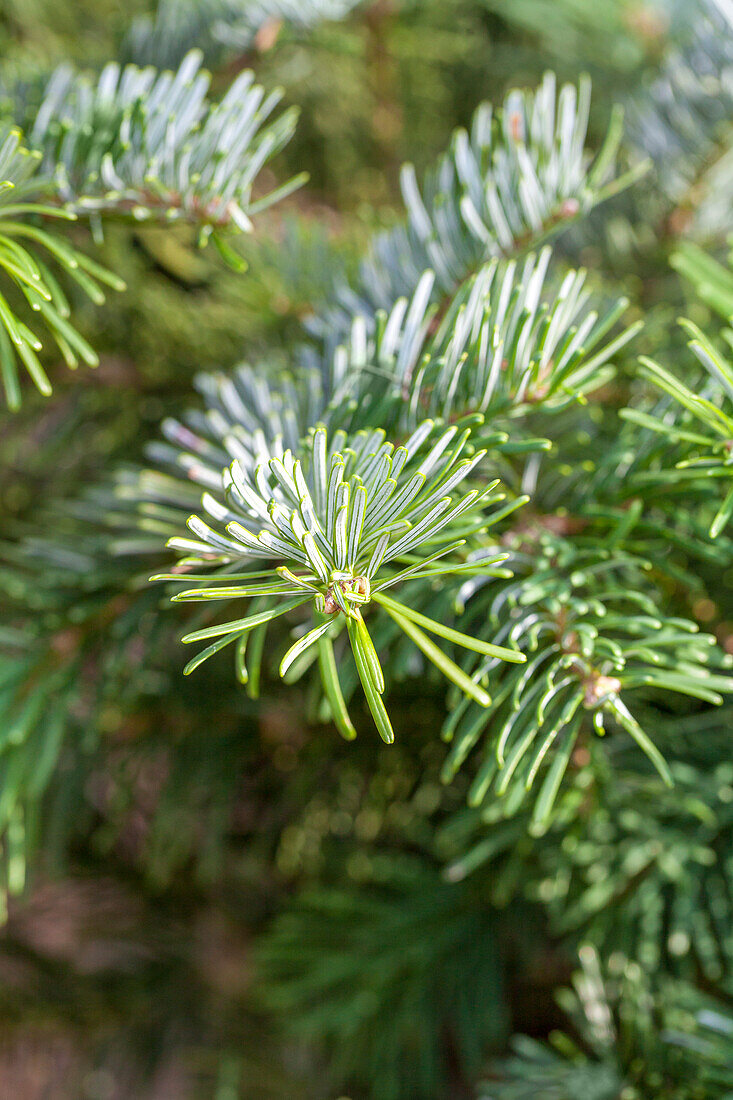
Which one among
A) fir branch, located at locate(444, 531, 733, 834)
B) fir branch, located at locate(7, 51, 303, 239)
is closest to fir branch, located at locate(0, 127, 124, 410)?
fir branch, located at locate(7, 51, 303, 239)

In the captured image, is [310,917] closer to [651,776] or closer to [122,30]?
[651,776]

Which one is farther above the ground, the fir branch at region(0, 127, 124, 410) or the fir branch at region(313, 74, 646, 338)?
the fir branch at region(313, 74, 646, 338)

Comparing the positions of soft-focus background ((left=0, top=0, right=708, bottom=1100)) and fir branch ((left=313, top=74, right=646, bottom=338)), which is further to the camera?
soft-focus background ((left=0, top=0, right=708, bottom=1100))

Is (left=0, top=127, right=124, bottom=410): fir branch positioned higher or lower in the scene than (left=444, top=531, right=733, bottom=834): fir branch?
higher

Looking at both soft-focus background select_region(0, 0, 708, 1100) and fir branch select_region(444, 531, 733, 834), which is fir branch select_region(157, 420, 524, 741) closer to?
fir branch select_region(444, 531, 733, 834)

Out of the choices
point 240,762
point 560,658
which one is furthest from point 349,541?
point 240,762

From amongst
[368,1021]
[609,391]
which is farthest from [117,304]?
[368,1021]

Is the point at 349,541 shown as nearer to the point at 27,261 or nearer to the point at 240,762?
the point at 27,261

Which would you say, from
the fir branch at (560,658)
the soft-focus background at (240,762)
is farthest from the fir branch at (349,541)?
the soft-focus background at (240,762)

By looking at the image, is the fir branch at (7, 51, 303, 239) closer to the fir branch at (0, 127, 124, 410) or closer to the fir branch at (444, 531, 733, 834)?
the fir branch at (0, 127, 124, 410)
